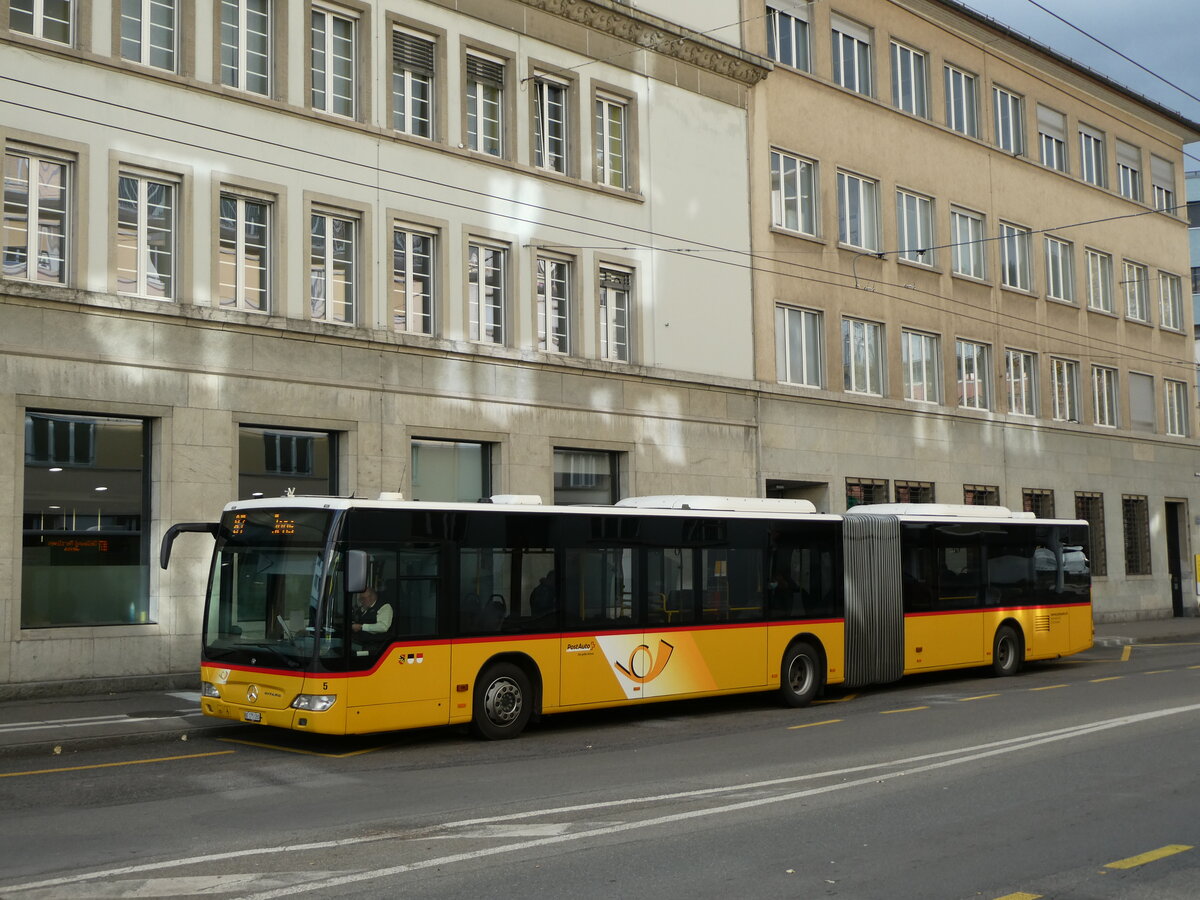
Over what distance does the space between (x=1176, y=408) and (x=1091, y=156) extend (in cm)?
867

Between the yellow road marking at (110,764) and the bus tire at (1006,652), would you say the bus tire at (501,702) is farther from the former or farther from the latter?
the bus tire at (1006,652)

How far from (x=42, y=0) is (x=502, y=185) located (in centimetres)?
801

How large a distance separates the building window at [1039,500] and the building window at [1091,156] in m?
9.75

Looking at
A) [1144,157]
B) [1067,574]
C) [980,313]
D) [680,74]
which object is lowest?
[1067,574]

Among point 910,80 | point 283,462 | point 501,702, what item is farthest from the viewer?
point 910,80

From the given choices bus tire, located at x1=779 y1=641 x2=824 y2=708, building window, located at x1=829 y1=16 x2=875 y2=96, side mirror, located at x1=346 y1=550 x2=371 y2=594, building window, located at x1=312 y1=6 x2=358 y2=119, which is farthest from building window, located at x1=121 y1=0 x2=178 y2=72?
building window, located at x1=829 y1=16 x2=875 y2=96

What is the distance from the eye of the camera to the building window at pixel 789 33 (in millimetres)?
29984

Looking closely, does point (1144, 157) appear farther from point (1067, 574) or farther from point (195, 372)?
point (195, 372)

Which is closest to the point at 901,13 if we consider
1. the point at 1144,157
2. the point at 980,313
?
the point at 980,313

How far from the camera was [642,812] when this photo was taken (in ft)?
32.4

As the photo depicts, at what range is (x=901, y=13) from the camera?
110 ft

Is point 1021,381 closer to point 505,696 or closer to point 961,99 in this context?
point 961,99

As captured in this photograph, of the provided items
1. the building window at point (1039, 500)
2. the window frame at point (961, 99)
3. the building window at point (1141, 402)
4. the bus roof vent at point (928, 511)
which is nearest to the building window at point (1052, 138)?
the window frame at point (961, 99)

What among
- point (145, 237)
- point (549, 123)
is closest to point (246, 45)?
point (145, 237)
